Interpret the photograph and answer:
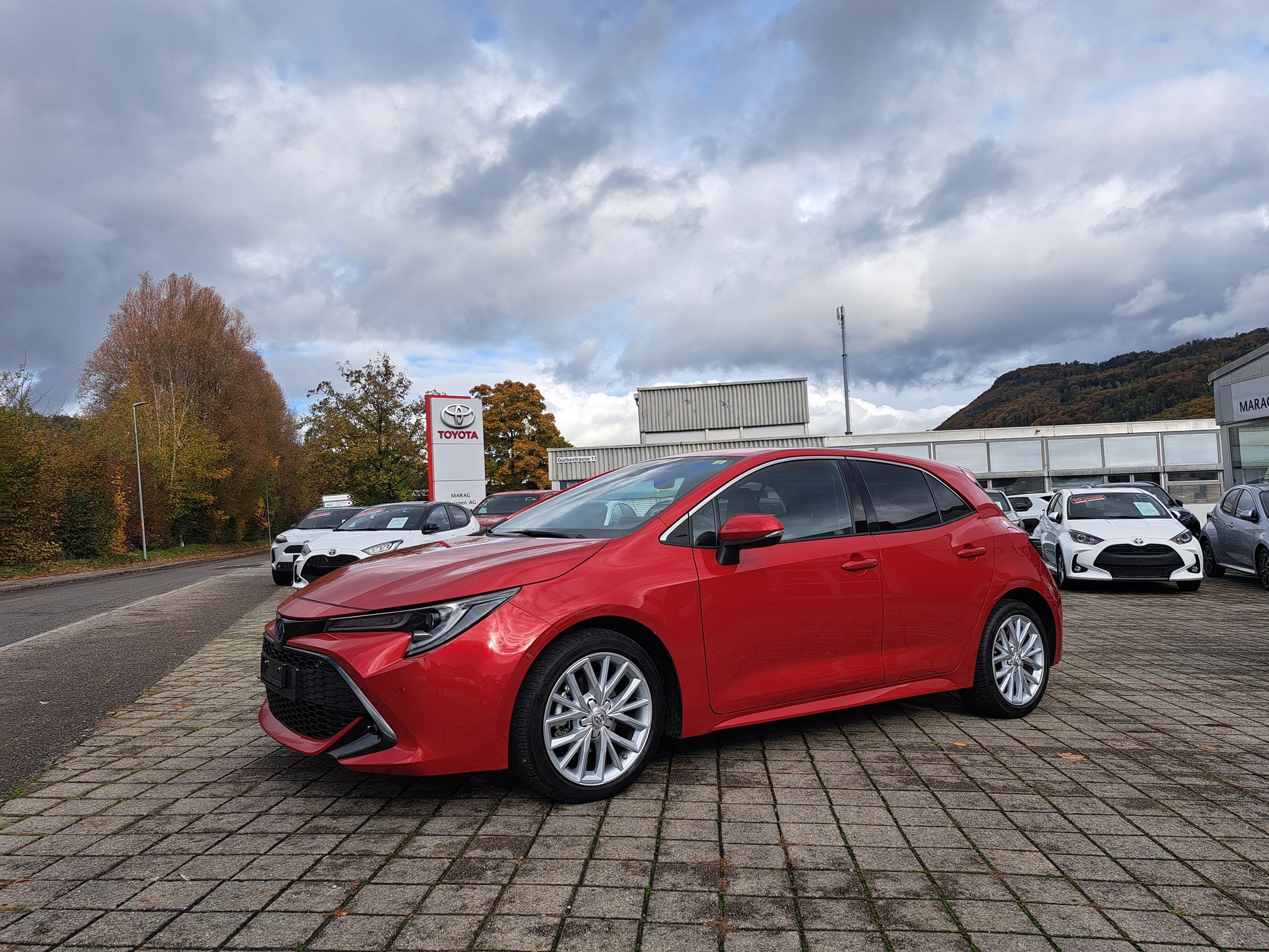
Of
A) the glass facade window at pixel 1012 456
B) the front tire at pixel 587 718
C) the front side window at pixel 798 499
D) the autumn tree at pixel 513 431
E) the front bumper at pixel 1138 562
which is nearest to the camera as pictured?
the front tire at pixel 587 718

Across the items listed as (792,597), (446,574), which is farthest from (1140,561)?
(446,574)

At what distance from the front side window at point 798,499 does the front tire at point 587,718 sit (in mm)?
894

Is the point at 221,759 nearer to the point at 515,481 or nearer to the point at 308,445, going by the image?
the point at 308,445

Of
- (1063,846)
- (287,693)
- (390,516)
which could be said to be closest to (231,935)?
(287,693)

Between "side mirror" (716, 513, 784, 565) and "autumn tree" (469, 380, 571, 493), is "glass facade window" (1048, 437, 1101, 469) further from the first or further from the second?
"autumn tree" (469, 380, 571, 493)

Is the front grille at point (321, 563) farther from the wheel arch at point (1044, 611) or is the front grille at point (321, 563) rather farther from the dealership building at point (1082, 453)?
the dealership building at point (1082, 453)

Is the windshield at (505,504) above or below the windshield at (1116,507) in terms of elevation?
above

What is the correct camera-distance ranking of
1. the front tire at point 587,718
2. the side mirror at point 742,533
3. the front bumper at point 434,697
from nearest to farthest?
the front bumper at point 434,697 → the front tire at point 587,718 → the side mirror at point 742,533

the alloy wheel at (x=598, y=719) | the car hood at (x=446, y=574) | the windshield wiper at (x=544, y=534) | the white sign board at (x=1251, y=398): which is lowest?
the alloy wheel at (x=598, y=719)

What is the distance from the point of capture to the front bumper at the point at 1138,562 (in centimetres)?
1188

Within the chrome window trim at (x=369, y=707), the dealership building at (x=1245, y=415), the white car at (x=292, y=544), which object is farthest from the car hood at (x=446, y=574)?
the dealership building at (x=1245, y=415)

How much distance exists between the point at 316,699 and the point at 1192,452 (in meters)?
37.2

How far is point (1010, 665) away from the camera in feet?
16.7

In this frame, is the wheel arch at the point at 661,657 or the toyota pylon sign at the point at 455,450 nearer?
the wheel arch at the point at 661,657
